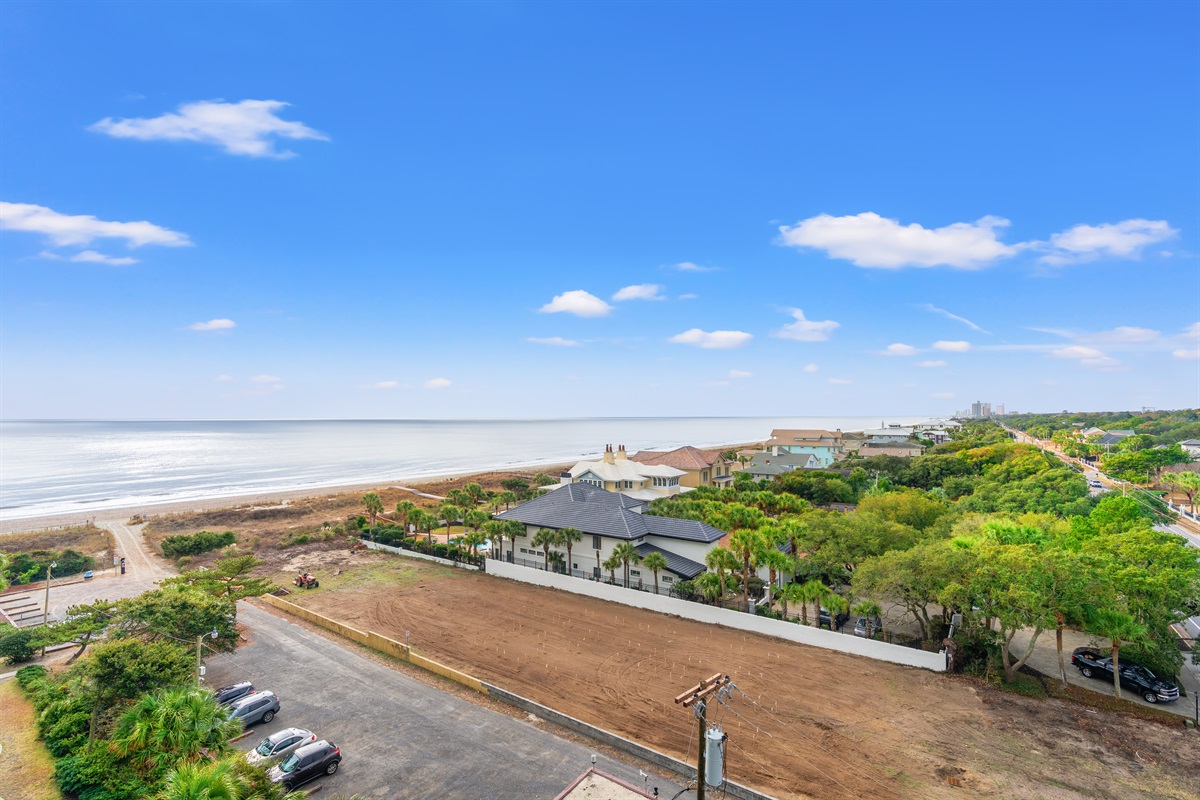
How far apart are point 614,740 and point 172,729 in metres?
13.5

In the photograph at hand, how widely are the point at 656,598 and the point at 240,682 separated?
21.6 meters

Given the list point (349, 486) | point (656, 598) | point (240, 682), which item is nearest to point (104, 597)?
point (240, 682)

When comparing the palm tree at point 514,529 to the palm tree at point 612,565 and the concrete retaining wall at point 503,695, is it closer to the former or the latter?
the palm tree at point 612,565

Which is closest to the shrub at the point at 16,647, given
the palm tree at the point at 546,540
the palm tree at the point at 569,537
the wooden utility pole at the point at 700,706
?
the palm tree at the point at 546,540

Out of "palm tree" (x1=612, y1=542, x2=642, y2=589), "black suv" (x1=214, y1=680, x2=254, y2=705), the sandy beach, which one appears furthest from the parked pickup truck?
the sandy beach

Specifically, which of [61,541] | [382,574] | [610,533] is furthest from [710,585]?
[61,541]

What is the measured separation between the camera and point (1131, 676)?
23.9 m

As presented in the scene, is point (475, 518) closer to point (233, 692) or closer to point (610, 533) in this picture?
point (610, 533)

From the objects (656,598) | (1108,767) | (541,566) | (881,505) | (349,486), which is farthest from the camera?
(349,486)

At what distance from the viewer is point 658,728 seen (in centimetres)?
2095

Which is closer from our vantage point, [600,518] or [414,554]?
[600,518]

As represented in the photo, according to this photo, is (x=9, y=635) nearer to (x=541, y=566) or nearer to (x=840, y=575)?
(x=541, y=566)

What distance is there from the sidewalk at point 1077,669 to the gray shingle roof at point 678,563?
661 inches

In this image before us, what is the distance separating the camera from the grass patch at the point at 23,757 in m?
17.3
